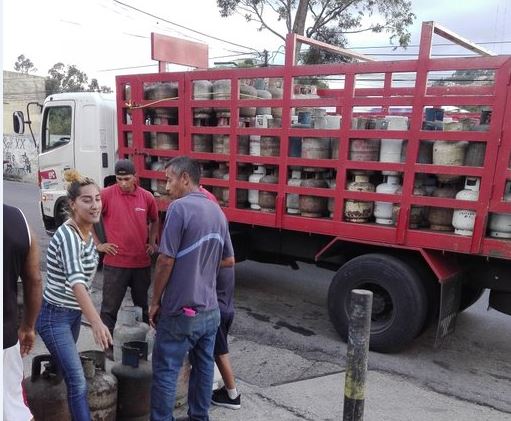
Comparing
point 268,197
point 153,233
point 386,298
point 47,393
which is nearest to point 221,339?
point 47,393

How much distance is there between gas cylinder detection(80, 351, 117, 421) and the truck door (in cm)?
422

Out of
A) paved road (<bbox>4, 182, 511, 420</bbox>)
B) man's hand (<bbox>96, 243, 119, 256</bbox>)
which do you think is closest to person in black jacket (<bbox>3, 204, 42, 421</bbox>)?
man's hand (<bbox>96, 243, 119, 256</bbox>)

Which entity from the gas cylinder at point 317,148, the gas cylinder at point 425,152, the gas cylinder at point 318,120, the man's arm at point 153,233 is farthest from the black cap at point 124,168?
the gas cylinder at point 425,152

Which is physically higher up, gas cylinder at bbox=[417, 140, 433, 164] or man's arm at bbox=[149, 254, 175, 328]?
gas cylinder at bbox=[417, 140, 433, 164]

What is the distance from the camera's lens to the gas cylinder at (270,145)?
473 cm

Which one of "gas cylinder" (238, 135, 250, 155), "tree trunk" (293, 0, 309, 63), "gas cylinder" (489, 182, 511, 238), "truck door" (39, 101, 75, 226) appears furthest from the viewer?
"tree trunk" (293, 0, 309, 63)

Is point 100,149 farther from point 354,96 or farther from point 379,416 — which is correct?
point 379,416

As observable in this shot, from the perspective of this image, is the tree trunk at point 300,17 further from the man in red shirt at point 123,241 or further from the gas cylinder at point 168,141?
the man in red shirt at point 123,241

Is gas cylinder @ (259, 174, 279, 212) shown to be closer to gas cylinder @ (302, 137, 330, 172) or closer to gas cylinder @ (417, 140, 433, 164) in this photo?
gas cylinder @ (302, 137, 330, 172)

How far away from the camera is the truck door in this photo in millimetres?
6488

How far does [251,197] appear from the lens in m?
5.00

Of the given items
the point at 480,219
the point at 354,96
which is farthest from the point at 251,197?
the point at 480,219

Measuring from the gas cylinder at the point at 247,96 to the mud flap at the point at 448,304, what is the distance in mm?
2476

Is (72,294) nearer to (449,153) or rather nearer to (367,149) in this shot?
(367,149)
